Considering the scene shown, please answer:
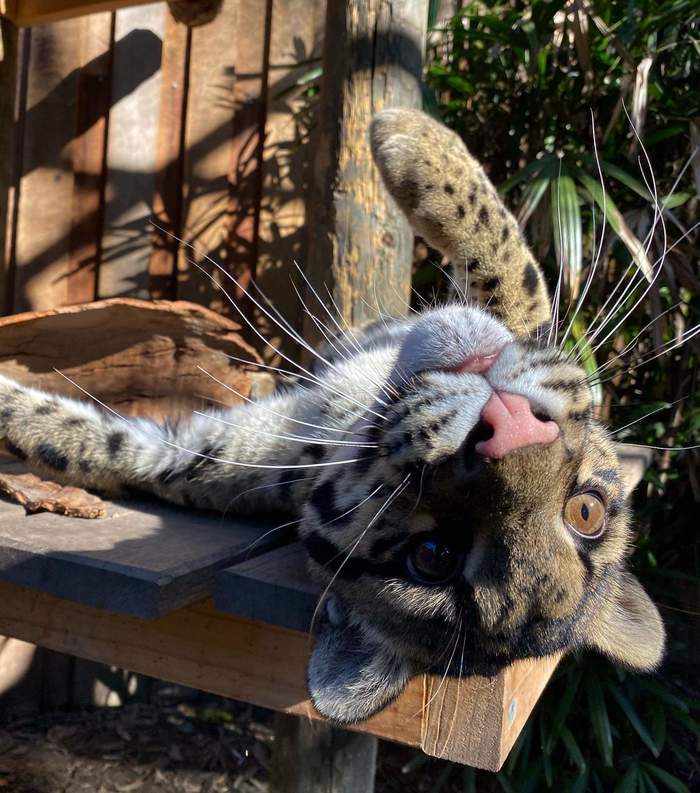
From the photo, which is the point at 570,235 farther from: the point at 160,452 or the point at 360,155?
the point at 160,452

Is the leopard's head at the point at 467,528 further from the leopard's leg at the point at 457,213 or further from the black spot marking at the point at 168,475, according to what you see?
the leopard's leg at the point at 457,213

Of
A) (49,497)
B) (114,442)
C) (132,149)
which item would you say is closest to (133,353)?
(114,442)

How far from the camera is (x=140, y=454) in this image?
279cm

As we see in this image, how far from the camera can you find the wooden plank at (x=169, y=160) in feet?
15.8

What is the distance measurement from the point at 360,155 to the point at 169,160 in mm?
1846

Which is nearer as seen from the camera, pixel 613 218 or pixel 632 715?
pixel 613 218

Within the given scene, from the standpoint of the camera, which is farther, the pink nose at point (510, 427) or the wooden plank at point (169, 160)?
the wooden plank at point (169, 160)

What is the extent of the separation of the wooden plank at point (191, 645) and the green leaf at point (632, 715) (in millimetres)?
3106

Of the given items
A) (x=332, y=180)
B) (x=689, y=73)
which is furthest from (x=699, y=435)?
(x=332, y=180)

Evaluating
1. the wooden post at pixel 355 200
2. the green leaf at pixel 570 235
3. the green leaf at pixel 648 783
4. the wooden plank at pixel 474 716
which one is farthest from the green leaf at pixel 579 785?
the wooden plank at pixel 474 716

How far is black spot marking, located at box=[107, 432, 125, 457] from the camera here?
2785 millimetres

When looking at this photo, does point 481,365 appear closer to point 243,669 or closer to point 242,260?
point 243,669

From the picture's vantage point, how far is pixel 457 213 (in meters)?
2.98

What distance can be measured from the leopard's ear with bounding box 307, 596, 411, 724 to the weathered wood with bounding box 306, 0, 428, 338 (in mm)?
1814
